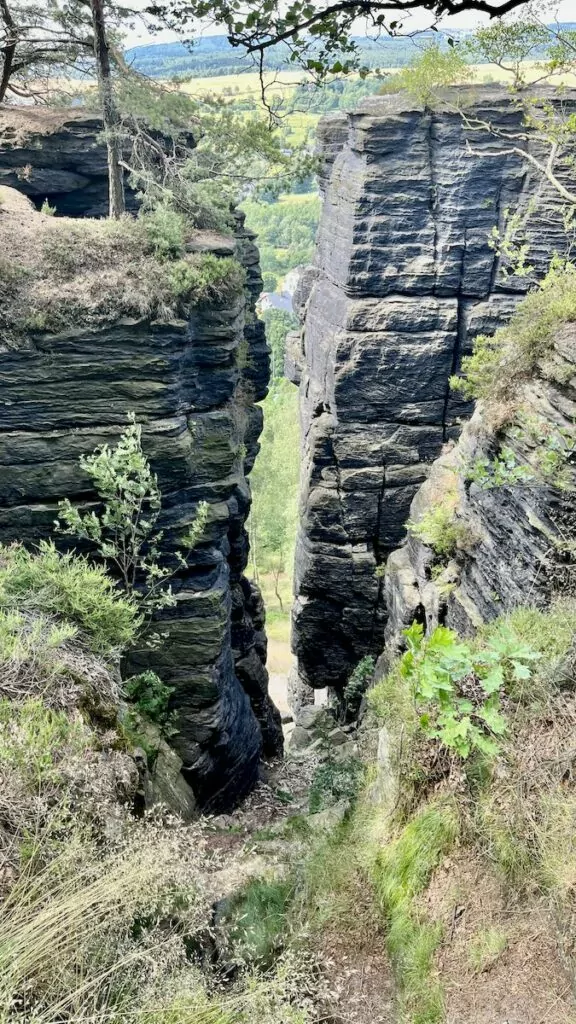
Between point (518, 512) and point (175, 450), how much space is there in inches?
240

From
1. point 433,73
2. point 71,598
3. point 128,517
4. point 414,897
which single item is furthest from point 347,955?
point 433,73

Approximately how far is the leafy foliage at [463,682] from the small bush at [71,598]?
439cm

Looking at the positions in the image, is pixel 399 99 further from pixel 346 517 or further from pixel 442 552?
pixel 442 552

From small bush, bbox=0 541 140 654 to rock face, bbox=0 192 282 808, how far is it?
2.89 meters

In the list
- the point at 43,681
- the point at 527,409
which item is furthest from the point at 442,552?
the point at 43,681

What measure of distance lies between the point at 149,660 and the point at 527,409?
8.31 m

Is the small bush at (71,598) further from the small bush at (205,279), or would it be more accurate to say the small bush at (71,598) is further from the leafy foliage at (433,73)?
the leafy foliage at (433,73)

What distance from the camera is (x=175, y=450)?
12188mm

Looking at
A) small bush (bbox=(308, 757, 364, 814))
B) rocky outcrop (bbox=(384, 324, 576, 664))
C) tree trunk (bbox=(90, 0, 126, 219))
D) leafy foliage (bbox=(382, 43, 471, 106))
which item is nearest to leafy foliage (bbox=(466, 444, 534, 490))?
rocky outcrop (bbox=(384, 324, 576, 664))

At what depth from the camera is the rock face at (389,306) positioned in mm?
17656

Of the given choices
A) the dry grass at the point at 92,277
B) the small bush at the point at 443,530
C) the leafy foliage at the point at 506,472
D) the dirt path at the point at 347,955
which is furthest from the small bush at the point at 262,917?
the dry grass at the point at 92,277

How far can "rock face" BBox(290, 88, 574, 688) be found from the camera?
57.9ft

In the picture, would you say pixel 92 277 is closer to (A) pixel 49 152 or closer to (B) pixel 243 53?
(B) pixel 243 53

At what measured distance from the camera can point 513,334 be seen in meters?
9.23
